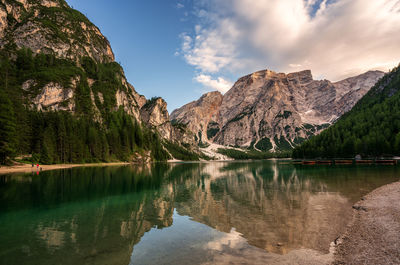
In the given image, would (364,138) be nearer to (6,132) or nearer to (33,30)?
(6,132)

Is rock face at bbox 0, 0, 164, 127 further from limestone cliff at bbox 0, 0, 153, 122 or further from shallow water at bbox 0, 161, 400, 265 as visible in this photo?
shallow water at bbox 0, 161, 400, 265

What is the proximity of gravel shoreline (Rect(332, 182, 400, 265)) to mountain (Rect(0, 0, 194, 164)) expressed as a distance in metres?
85.0

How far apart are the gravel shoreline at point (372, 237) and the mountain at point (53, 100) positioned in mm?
84974

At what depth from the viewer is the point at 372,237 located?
582 inches

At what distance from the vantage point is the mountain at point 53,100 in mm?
90375

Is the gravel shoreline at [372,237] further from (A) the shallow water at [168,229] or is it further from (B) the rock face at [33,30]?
(B) the rock face at [33,30]

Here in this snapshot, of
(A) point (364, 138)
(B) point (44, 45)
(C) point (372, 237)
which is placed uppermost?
(B) point (44, 45)

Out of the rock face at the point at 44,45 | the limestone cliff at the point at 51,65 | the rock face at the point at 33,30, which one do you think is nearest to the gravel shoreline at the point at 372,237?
the rock face at the point at 44,45

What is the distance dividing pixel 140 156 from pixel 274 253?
15976cm

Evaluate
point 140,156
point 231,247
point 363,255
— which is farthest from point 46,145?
point 363,255

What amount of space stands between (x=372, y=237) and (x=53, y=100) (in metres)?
169

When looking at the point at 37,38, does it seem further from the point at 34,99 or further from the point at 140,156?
the point at 140,156

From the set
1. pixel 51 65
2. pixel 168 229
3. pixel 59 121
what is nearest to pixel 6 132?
pixel 59 121

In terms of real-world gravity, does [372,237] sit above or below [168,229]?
above
